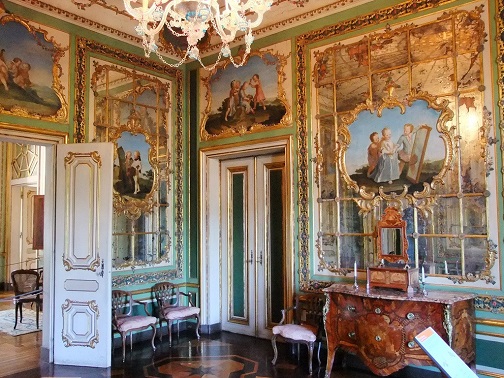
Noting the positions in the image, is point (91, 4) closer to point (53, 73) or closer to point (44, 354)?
point (53, 73)

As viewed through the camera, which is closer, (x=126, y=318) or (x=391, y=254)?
(x=391, y=254)

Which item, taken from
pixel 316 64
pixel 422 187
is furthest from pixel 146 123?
pixel 422 187

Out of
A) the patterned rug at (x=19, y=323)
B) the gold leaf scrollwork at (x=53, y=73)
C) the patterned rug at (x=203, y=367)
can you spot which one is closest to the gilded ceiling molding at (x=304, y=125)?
the patterned rug at (x=203, y=367)

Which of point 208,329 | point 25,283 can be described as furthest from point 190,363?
point 25,283

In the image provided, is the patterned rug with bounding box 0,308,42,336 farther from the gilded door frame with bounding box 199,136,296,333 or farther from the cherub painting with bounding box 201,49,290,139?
the cherub painting with bounding box 201,49,290,139

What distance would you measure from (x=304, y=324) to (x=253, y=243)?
1.61 metres

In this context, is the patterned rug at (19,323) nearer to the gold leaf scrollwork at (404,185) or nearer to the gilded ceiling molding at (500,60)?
the gold leaf scrollwork at (404,185)

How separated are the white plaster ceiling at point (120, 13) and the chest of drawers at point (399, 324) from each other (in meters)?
3.46

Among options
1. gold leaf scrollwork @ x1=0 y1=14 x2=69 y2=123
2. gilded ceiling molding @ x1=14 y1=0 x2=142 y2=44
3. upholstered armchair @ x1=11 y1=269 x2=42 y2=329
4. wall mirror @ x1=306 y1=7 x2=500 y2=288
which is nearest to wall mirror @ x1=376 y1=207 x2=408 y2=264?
wall mirror @ x1=306 y1=7 x2=500 y2=288

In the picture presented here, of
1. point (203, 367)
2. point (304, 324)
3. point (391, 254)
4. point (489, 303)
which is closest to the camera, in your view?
point (489, 303)

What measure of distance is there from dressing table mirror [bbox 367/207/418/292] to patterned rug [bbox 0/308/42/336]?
Result: 210 inches

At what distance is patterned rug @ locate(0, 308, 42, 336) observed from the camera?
6.86 m

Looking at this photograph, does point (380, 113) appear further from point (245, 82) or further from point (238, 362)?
point (238, 362)

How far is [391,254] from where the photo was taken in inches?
190
